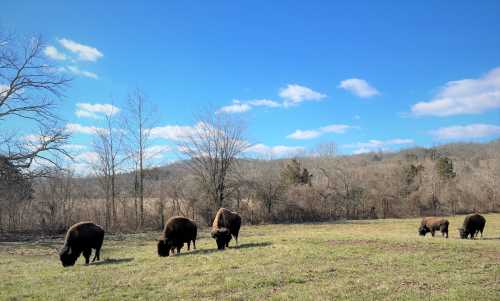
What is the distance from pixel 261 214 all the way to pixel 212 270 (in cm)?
3393

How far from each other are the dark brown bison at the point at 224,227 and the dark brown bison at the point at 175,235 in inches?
46.0

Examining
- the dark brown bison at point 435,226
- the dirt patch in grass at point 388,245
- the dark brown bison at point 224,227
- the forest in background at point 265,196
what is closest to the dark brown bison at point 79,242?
the dark brown bison at point 224,227

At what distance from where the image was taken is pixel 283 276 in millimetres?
10578

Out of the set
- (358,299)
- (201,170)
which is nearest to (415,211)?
(201,170)

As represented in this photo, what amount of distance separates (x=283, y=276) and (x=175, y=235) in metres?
7.60

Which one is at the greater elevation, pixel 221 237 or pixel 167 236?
pixel 167 236

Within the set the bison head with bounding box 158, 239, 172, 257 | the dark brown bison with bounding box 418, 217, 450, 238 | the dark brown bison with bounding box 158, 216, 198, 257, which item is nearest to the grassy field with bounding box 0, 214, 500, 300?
the bison head with bounding box 158, 239, 172, 257

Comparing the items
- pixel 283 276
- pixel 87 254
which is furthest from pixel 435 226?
pixel 87 254

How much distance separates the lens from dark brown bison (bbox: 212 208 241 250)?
684 inches

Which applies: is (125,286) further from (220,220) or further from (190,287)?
(220,220)

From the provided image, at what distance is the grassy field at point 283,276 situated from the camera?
9.03 meters

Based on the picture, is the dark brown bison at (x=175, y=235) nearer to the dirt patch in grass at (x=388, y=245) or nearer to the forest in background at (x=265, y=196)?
the dirt patch in grass at (x=388, y=245)

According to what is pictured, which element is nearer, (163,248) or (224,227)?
(163,248)

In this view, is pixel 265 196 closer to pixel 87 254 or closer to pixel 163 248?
pixel 163 248
